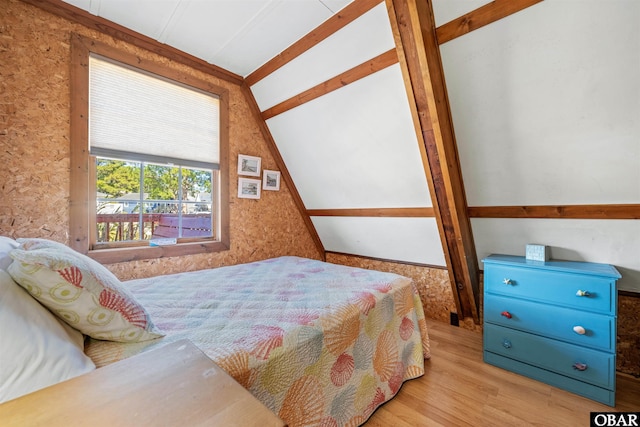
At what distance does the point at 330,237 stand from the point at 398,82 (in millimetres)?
2170

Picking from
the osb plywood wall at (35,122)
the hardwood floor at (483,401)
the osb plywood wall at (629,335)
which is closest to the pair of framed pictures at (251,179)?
the osb plywood wall at (35,122)

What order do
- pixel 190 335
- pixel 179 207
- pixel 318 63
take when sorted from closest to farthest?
1. pixel 190 335
2. pixel 318 63
3. pixel 179 207

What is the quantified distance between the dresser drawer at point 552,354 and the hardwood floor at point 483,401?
0.42ft

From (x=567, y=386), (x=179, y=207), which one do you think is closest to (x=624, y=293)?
(x=567, y=386)

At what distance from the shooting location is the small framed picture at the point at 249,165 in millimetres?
2801

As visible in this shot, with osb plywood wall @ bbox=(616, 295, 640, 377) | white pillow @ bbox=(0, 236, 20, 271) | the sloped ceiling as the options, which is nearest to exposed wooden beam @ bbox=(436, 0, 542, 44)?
the sloped ceiling

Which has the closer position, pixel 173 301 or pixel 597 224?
pixel 173 301

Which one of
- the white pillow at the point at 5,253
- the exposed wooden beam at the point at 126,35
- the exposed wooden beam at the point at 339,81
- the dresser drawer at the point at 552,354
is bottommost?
the dresser drawer at the point at 552,354

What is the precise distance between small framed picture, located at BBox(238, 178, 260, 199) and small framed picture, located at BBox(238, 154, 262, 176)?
0.26 ft

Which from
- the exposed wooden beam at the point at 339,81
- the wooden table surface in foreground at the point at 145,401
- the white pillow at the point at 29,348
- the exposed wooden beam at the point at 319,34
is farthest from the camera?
the exposed wooden beam at the point at 339,81

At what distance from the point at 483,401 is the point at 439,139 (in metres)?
1.73

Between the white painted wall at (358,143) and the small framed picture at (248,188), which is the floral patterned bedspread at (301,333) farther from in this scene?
the small framed picture at (248,188)

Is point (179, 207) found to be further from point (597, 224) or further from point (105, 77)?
point (597, 224)

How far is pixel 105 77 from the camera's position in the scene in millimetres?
2018
